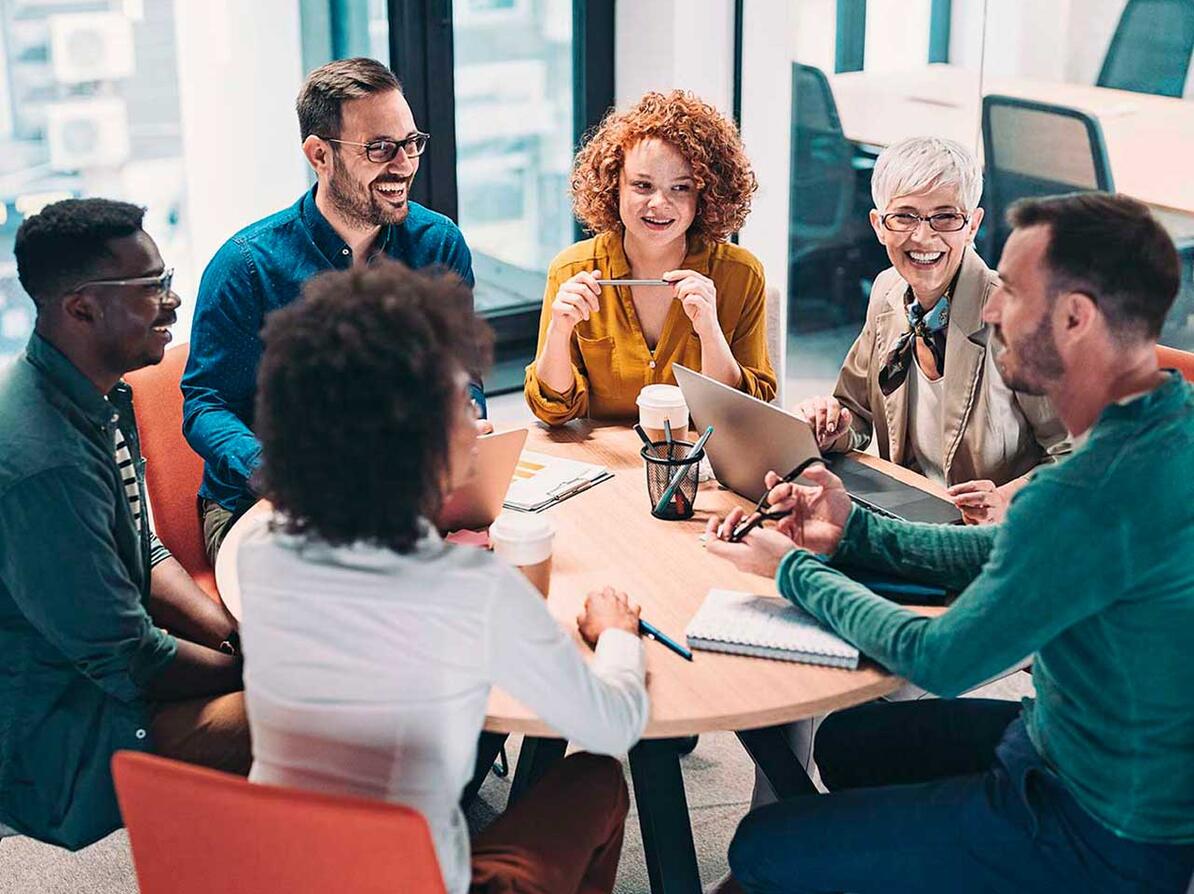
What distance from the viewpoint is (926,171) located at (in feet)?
8.64

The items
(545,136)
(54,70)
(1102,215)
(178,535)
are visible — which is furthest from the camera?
(545,136)

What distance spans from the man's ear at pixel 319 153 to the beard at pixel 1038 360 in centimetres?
158

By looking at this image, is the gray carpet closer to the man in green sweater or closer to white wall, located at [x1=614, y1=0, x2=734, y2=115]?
the man in green sweater

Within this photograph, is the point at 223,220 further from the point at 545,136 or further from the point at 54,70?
the point at 545,136

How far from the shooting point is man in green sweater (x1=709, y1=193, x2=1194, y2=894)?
1.60m

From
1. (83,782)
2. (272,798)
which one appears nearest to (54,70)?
(83,782)

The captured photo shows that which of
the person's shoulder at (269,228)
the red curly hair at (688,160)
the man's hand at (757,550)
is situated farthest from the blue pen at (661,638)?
the person's shoulder at (269,228)

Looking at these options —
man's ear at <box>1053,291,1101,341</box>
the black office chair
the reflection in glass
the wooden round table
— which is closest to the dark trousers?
the wooden round table

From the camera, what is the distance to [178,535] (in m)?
2.76

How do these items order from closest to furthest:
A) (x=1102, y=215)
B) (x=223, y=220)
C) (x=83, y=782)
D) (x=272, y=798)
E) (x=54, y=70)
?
(x=272, y=798), (x=1102, y=215), (x=83, y=782), (x=54, y=70), (x=223, y=220)

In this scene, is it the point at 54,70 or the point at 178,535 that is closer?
the point at 178,535

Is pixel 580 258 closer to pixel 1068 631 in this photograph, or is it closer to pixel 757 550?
pixel 757 550

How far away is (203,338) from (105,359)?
2.43 ft

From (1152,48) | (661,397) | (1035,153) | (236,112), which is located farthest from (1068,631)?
(236,112)
